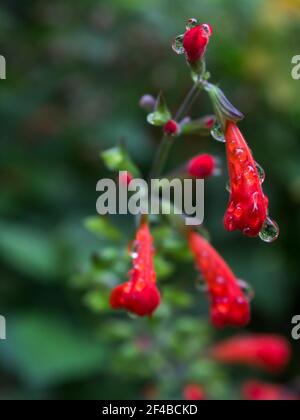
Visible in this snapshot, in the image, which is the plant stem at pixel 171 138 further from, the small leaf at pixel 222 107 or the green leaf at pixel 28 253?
the green leaf at pixel 28 253

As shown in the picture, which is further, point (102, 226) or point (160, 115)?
point (102, 226)

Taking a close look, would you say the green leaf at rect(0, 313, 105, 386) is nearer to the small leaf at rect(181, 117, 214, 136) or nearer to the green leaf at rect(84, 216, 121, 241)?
the green leaf at rect(84, 216, 121, 241)

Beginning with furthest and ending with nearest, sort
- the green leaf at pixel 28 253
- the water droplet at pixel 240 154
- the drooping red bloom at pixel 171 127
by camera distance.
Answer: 1. the green leaf at pixel 28 253
2. the drooping red bloom at pixel 171 127
3. the water droplet at pixel 240 154

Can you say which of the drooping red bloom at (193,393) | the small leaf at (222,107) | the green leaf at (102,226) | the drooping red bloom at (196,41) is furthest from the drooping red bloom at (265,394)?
the drooping red bloom at (196,41)

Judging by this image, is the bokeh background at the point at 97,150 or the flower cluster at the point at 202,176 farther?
the bokeh background at the point at 97,150

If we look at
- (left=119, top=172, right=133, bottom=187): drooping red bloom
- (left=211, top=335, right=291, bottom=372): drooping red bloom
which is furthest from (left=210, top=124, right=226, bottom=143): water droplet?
(left=211, top=335, right=291, bottom=372): drooping red bloom

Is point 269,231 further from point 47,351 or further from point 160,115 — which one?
point 47,351

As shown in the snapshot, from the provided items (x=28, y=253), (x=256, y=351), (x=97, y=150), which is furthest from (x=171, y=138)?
(x=97, y=150)
